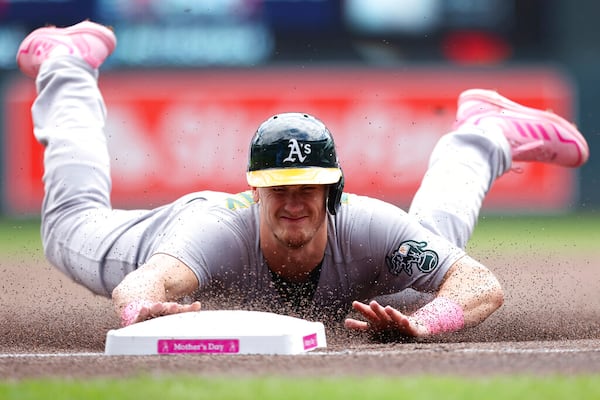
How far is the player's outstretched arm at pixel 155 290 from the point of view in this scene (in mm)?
4176

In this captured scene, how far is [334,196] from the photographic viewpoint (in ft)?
14.8

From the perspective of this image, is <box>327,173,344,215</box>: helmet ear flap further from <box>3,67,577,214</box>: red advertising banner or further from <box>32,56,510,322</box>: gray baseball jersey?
<box>3,67,577,214</box>: red advertising banner

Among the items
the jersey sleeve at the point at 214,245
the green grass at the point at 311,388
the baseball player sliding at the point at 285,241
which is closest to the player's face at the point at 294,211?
the baseball player sliding at the point at 285,241

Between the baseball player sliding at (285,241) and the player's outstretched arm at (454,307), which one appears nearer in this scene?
the player's outstretched arm at (454,307)

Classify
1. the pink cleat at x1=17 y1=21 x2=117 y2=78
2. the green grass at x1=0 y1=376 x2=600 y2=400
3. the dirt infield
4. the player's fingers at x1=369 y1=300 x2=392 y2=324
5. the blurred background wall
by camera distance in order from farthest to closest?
the blurred background wall → the pink cleat at x1=17 y1=21 x2=117 y2=78 → the player's fingers at x1=369 y1=300 x2=392 y2=324 → the dirt infield → the green grass at x1=0 y1=376 x2=600 y2=400

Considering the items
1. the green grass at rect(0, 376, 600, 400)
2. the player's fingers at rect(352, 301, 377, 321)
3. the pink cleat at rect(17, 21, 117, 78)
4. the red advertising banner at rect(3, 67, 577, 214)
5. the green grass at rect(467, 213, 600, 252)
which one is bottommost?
the green grass at rect(467, 213, 600, 252)

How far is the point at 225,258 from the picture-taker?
4.62m

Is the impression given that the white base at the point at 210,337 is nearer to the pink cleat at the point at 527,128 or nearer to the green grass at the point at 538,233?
the pink cleat at the point at 527,128

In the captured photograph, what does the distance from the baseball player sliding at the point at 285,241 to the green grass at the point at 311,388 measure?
78 cm

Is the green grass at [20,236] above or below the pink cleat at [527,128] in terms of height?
below

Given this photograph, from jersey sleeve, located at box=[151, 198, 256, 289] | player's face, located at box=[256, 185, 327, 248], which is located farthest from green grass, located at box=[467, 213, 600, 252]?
player's face, located at box=[256, 185, 327, 248]

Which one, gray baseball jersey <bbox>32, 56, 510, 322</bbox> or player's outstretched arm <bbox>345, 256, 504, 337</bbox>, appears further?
gray baseball jersey <bbox>32, 56, 510, 322</bbox>

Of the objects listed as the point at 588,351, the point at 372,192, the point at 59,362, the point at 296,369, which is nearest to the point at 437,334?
the point at 588,351

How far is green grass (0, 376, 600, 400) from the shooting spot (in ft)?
9.97
